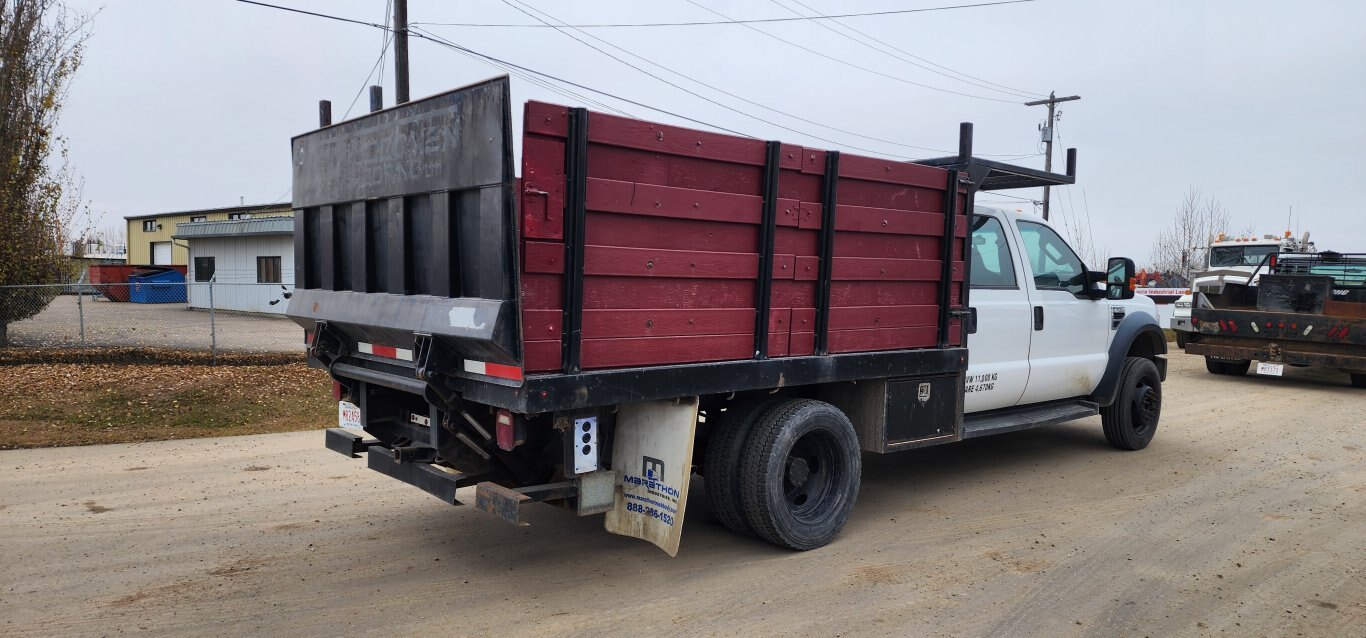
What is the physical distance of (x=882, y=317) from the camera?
18.1ft

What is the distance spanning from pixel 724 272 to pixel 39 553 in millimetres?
4160

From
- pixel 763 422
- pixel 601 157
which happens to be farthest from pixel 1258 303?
pixel 601 157

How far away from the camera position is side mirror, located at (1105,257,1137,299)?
24.4 ft

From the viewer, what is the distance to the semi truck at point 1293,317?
12.2m

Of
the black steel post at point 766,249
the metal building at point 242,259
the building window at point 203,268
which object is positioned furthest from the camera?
the building window at point 203,268

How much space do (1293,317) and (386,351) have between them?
1303 centimetres

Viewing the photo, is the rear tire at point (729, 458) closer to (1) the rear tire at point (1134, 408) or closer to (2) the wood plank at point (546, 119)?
(2) the wood plank at point (546, 119)

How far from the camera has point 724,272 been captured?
459 centimetres

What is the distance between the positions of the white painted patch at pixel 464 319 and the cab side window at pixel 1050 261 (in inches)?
188

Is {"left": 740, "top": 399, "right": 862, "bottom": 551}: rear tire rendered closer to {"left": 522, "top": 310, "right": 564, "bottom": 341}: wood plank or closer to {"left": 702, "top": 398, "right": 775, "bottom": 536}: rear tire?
{"left": 702, "top": 398, "right": 775, "bottom": 536}: rear tire

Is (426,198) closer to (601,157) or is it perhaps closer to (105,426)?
(601,157)

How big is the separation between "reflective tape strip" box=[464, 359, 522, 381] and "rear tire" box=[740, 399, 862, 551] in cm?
161

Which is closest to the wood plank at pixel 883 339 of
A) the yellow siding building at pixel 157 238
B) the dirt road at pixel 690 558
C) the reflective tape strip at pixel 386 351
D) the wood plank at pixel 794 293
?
the wood plank at pixel 794 293

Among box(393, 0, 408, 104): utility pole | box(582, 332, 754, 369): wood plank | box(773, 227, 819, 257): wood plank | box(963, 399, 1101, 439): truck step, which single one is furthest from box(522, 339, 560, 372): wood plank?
box(393, 0, 408, 104): utility pole
